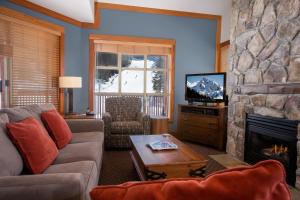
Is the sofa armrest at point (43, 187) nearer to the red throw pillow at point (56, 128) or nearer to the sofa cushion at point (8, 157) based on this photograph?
the sofa cushion at point (8, 157)

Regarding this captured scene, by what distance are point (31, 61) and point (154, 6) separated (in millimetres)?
2663

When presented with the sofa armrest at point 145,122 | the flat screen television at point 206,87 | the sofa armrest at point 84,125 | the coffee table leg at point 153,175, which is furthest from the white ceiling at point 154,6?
the coffee table leg at point 153,175

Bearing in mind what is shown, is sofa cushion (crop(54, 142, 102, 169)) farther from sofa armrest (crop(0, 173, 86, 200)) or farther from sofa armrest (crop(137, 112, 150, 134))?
sofa armrest (crop(137, 112, 150, 134))

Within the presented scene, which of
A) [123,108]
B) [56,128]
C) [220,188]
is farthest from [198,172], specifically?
[123,108]

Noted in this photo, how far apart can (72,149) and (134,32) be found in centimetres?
317

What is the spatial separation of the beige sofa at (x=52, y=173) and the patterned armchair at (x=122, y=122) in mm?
1145

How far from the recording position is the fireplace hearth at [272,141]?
2.42 m

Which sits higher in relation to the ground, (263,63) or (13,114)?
(263,63)

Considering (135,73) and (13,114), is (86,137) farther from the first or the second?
(135,73)

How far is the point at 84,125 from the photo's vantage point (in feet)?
9.87

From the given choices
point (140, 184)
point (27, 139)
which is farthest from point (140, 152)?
point (140, 184)

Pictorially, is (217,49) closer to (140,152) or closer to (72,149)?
(140,152)

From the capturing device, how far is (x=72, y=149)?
2.16 meters

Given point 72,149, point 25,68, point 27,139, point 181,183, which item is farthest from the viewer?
point 25,68
